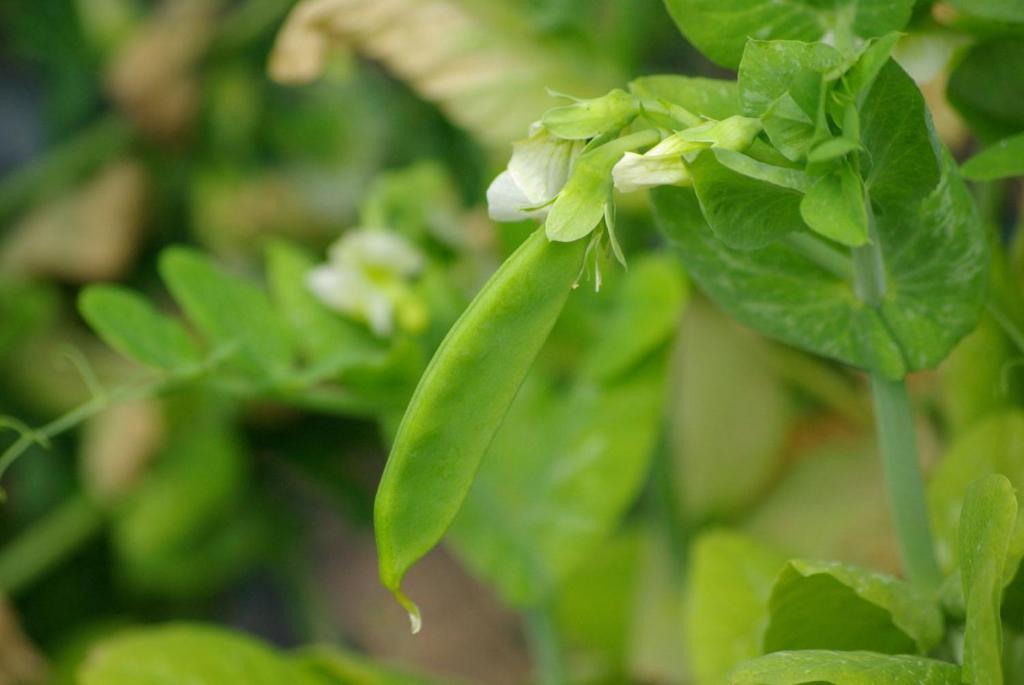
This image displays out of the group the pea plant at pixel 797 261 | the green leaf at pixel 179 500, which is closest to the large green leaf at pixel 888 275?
the pea plant at pixel 797 261

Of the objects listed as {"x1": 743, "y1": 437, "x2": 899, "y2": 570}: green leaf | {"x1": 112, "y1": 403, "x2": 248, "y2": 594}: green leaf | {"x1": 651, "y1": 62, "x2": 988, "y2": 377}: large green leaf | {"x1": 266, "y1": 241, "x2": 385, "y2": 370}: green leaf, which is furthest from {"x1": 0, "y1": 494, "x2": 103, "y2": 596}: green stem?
{"x1": 651, "y1": 62, "x2": 988, "y2": 377}: large green leaf

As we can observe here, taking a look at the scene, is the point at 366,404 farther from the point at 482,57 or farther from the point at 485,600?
the point at 485,600

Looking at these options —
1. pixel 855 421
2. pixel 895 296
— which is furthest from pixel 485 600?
pixel 895 296

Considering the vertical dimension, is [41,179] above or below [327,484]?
above

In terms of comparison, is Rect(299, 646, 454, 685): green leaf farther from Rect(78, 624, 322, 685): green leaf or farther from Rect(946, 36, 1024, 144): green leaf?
Rect(946, 36, 1024, 144): green leaf

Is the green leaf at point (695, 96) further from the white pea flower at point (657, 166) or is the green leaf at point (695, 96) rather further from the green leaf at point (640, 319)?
the green leaf at point (640, 319)
